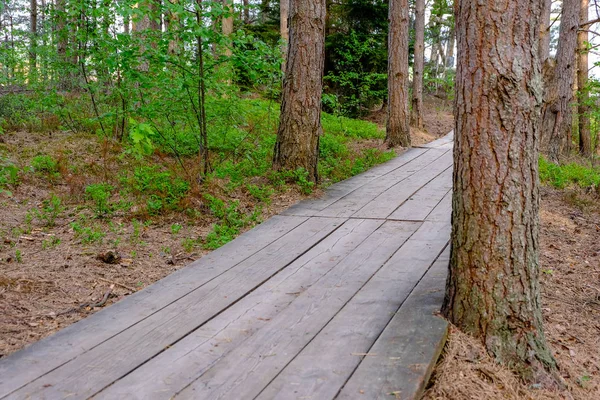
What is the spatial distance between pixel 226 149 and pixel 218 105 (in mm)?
1637

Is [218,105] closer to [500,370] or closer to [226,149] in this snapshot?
[226,149]

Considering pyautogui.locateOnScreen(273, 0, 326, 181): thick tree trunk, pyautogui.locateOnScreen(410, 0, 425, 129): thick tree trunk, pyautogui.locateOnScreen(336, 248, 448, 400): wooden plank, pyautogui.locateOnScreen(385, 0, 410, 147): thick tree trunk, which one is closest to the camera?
pyautogui.locateOnScreen(336, 248, 448, 400): wooden plank

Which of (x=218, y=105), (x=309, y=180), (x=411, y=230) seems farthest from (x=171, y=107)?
(x=411, y=230)

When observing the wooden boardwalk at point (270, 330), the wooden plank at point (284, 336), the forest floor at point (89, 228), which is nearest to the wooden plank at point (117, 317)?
the wooden boardwalk at point (270, 330)

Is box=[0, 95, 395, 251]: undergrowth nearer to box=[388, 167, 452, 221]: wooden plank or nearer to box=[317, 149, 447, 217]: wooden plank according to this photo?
box=[317, 149, 447, 217]: wooden plank

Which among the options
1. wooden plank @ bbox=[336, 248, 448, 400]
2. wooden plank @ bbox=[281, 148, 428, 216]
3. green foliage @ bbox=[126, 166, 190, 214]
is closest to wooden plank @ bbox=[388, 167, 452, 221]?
wooden plank @ bbox=[281, 148, 428, 216]

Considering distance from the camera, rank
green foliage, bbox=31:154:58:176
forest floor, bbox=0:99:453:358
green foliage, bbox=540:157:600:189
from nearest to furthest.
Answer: forest floor, bbox=0:99:453:358 < green foliage, bbox=31:154:58:176 < green foliage, bbox=540:157:600:189

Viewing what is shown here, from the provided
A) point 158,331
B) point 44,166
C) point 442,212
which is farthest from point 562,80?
point 158,331

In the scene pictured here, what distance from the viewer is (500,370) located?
298cm

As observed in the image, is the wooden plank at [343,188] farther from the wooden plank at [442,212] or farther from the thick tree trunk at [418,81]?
the thick tree trunk at [418,81]

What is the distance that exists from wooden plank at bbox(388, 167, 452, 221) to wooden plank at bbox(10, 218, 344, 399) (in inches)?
62.6

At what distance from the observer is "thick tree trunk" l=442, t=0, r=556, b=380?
2992 mm

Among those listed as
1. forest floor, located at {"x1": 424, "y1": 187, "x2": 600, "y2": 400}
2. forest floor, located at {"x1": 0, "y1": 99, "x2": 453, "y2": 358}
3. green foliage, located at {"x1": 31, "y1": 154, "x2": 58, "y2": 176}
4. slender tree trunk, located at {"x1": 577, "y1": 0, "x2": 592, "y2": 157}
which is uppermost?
slender tree trunk, located at {"x1": 577, "y1": 0, "x2": 592, "y2": 157}

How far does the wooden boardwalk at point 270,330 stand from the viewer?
2664mm
